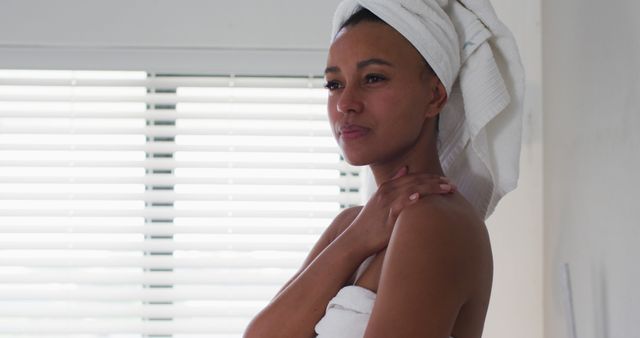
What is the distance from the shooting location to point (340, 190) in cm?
292

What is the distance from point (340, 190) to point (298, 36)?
56 centimetres

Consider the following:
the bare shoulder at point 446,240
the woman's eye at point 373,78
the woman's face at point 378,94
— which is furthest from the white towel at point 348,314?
the woman's eye at point 373,78

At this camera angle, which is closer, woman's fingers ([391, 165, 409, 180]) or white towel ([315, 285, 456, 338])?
white towel ([315, 285, 456, 338])

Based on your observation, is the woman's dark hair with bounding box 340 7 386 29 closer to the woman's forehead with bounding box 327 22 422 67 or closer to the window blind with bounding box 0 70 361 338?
the woman's forehead with bounding box 327 22 422 67

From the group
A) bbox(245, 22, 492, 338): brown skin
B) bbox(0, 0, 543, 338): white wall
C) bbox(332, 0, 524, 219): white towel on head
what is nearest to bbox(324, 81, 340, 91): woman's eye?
bbox(245, 22, 492, 338): brown skin

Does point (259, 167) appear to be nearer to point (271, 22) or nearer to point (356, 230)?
point (271, 22)

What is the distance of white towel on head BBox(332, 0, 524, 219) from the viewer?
4.24ft

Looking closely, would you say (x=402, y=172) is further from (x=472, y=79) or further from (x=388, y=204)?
(x=472, y=79)

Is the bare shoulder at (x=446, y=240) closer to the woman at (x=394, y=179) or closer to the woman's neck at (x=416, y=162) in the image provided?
the woman at (x=394, y=179)

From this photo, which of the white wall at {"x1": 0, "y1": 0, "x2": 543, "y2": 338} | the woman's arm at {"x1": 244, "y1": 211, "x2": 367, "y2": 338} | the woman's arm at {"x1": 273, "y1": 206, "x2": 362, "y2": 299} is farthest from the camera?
the white wall at {"x1": 0, "y1": 0, "x2": 543, "y2": 338}

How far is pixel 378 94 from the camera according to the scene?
127 centimetres

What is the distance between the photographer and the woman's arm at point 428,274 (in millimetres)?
1072

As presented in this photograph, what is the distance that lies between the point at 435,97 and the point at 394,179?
0.15 metres

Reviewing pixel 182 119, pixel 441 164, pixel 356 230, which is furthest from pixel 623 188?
pixel 182 119
